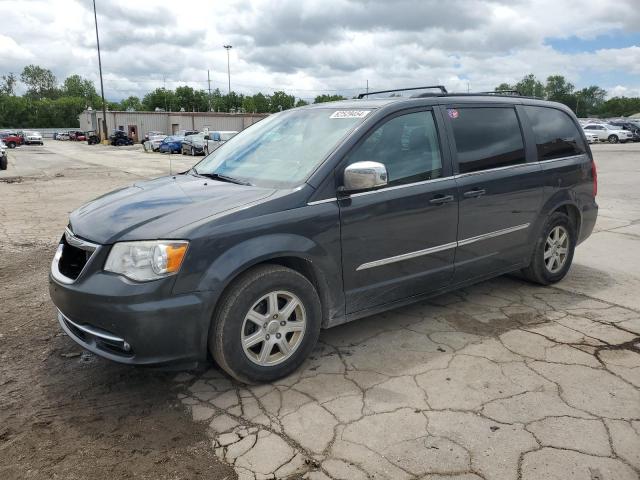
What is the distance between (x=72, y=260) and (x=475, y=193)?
9.71 ft

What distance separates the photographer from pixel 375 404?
10.0 ft

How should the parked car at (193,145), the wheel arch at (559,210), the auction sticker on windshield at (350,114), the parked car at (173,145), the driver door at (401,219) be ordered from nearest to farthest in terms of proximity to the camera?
the driver door at (401,219) < the auction sticker on windshield at (350,114) < the wheel arch at (559,210) < the parked car at (193,145) < the parked car at (173,145)

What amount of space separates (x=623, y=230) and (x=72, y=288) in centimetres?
773

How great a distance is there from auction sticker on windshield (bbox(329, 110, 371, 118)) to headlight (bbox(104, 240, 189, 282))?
1629 mm

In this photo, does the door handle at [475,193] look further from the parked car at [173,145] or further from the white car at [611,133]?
the white car at [611,133]

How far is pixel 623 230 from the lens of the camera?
7879 mm

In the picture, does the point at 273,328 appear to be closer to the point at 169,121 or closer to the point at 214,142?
the point at 214,142

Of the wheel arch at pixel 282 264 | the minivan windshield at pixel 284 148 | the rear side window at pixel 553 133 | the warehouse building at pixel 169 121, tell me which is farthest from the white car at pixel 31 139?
the wheel arch at pixel 282 264

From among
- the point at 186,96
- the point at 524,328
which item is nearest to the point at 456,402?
the point at 524,328

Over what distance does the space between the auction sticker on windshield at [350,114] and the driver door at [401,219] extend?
0.49 feet

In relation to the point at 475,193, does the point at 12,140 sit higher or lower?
higher

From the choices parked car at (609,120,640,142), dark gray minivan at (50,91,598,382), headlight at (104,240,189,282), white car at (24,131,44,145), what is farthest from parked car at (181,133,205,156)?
white car at (24,131,44,145)

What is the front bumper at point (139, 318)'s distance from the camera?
2.83m

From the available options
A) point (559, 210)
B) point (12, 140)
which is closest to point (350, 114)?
point (559, 210)
